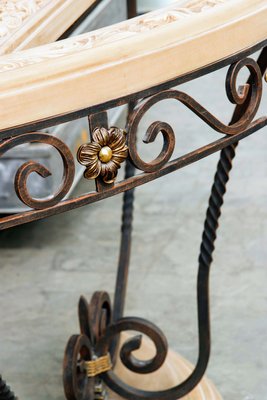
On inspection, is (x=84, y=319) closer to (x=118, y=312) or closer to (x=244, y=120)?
(x=118, y=312)

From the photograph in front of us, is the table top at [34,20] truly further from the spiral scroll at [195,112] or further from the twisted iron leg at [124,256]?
the twisted iron leg at [124,256]

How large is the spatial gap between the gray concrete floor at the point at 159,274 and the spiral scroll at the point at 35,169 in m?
0.91

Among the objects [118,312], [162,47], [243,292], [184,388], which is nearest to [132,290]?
[243,292]

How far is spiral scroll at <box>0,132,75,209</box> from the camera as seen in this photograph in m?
0.75

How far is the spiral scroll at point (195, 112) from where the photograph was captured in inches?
32.2

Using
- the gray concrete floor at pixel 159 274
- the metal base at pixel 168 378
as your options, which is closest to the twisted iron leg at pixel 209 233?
the metal base at pixel 168 378

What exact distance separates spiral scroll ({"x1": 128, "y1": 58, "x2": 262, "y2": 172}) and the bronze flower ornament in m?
0.01

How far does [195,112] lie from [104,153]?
0.13 metres

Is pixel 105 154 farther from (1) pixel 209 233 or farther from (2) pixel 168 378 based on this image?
(2) pixel 168 378

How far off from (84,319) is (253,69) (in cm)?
66

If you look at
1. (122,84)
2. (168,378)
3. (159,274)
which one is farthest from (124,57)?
(159,274)

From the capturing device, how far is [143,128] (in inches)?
108

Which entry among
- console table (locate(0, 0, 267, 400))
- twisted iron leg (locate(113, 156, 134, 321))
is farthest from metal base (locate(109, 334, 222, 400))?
console table (locate(0, 0, 267, 400))

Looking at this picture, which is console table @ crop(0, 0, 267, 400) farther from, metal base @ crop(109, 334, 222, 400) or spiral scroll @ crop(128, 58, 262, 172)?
metal base @ crop(109, 334, 222, 400)
